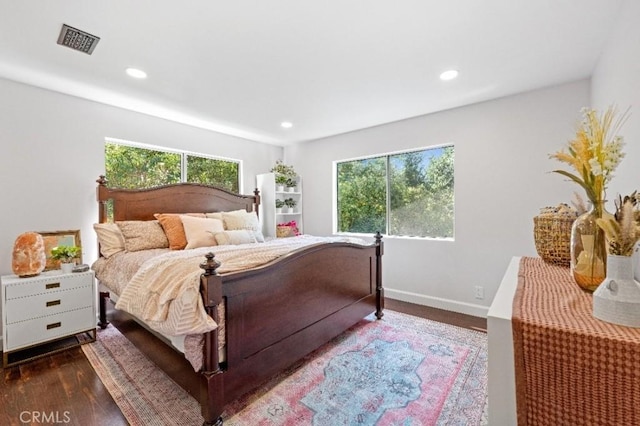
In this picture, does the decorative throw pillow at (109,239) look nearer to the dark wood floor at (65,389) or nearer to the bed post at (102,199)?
the bed post at (102,199)

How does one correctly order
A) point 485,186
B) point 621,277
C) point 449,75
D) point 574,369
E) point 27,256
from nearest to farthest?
point 574,369
point 621,277
point 27,256
point 449,75
point 485,186

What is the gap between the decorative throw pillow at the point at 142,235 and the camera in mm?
2785

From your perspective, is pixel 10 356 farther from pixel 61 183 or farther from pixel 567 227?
pixel 567 227

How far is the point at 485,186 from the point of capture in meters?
3.10

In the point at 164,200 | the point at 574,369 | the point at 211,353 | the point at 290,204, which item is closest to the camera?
the point at 574,369

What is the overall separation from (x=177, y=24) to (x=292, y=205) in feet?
10.5

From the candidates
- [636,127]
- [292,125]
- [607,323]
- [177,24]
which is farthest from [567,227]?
[292,125]

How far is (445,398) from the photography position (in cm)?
183

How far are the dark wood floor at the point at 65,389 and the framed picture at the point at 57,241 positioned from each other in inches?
32.0

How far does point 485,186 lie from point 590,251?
2.18 metres

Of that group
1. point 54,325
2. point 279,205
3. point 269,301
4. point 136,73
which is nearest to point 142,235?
point 54,325

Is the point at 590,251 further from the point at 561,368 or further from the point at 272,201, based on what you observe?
the point at 272,201

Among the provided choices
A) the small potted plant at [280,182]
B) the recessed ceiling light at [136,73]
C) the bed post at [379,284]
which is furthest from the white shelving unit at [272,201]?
the recessed ceiling light at [136,73]

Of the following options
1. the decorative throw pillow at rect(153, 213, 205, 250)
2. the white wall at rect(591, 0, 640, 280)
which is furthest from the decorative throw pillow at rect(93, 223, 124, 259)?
the white wall at rect(591, 0, 640, 280)
